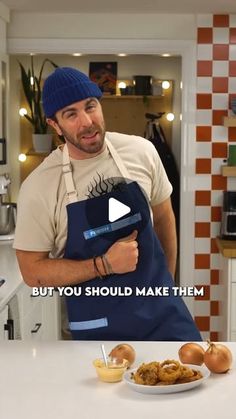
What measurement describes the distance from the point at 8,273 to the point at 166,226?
1.27 m

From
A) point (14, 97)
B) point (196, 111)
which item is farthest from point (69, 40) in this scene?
point (14, 97)

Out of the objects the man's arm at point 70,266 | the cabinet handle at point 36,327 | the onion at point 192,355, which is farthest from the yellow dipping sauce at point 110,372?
the cabinet handle at point 36,327

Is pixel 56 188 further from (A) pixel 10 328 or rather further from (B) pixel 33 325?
(B) pixel 33 325

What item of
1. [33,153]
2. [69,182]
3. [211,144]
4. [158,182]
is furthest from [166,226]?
[33,153]

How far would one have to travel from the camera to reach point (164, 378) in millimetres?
1573

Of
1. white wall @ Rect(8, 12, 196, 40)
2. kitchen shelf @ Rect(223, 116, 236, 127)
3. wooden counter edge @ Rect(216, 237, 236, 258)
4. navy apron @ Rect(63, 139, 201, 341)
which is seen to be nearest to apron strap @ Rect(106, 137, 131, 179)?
navy apron @ Rect(63, 139, 201, 341)

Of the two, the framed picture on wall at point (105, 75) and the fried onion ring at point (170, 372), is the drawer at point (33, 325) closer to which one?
the fried onion ring at point (170, 372)

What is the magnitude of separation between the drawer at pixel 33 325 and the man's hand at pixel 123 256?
1442mm

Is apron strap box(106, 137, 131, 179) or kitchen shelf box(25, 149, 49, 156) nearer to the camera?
apron strap box(106, 137, 131, 179)

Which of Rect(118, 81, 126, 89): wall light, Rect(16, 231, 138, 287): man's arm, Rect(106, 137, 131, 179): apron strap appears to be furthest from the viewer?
Rect(118, 81, 126, 89): wall light

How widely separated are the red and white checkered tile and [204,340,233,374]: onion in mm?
2832
